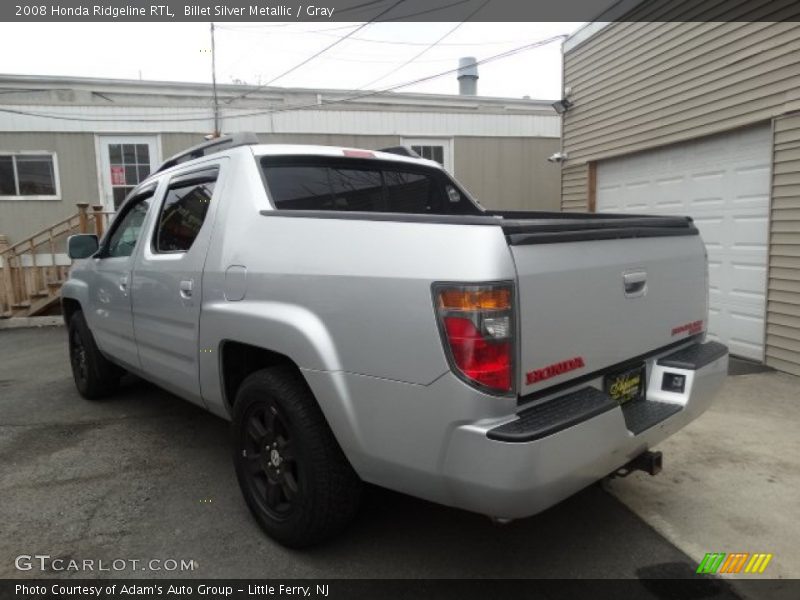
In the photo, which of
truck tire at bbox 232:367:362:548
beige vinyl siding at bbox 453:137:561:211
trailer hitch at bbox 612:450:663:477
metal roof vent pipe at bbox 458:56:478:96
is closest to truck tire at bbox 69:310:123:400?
truck tire at bbox 232:367:362:548

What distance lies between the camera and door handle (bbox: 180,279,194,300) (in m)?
3.06

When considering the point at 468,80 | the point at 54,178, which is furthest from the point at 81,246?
the point at 468,80

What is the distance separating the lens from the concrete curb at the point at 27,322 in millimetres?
10062

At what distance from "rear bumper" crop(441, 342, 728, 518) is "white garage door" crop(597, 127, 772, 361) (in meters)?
4.93

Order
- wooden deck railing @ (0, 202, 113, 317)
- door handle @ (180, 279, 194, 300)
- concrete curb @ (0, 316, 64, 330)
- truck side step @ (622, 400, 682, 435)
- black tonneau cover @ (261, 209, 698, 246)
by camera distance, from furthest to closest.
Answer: wooden deck railing @ (0, 202, 113, 317) < concrete curb @ (0, 316, 64, 330) < door handle @ (180, 279, 194, 300) < truck side step @ (622, 400, 682, 435) < black tonneau cover @ (261, 209, 698, 246)

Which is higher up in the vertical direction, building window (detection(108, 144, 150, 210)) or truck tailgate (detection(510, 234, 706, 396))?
building window (detection(108, 144, 150, 210))

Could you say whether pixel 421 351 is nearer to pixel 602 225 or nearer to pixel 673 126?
pixel 602 225

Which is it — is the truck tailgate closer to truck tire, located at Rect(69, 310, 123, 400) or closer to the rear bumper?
the rear bumper

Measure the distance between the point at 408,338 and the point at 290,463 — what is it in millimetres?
985

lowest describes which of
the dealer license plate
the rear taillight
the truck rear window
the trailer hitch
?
the trailer hitch

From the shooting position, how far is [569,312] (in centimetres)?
208

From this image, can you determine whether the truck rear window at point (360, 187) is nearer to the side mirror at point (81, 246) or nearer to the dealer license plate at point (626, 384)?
the dealer license plate at point (626, 384)

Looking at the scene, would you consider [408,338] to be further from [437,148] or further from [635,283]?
[437,148]

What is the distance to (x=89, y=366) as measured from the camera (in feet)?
16.4
